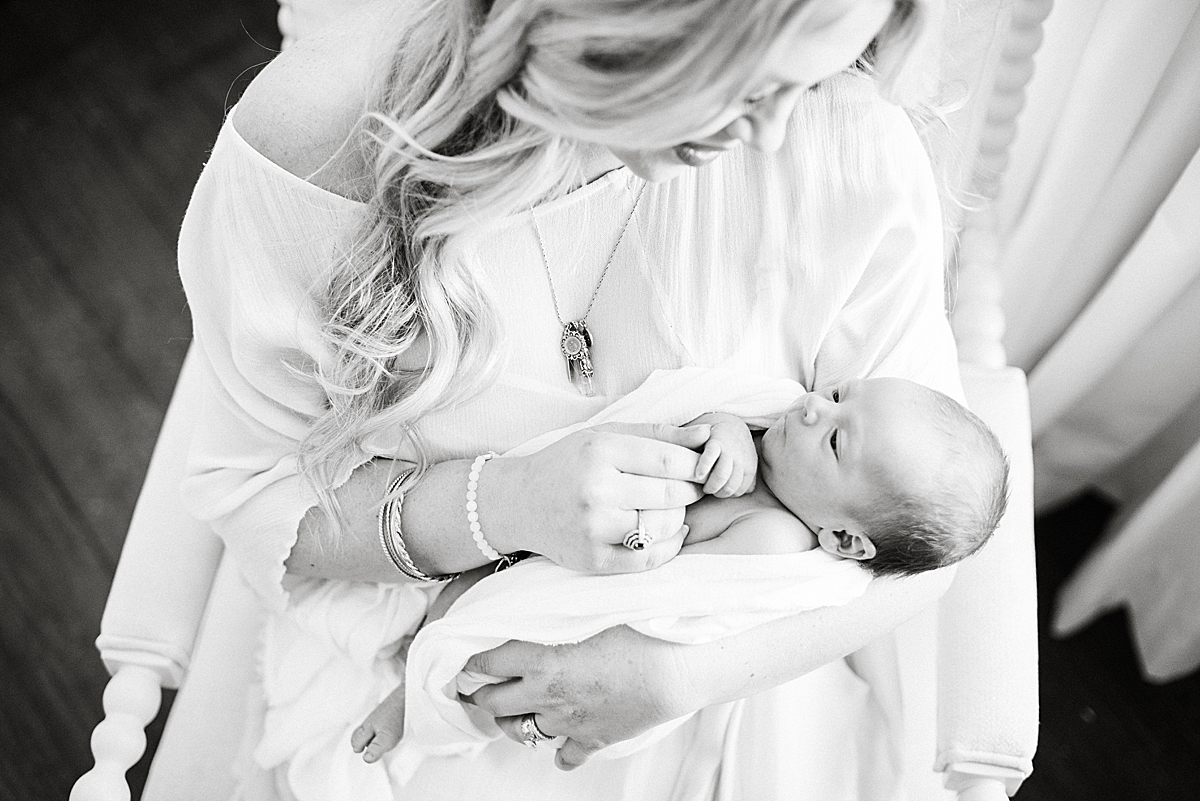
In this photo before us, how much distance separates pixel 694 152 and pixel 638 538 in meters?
0.39

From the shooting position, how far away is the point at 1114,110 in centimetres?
151

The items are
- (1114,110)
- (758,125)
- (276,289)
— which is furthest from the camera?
(1114,110)

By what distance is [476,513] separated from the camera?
109 centimetres

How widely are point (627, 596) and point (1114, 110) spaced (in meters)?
1.10

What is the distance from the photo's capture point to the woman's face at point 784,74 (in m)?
0.75

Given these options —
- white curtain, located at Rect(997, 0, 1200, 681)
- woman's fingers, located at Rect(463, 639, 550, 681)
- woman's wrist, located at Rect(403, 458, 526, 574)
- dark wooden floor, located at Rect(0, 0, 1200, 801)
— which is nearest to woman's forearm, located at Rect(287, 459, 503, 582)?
woman's wrist, located at Rect(403, 458, 526, 574)

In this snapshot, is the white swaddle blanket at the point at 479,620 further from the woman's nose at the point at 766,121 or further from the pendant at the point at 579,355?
the woman's nose at the point at 766,121

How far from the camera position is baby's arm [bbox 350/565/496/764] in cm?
114

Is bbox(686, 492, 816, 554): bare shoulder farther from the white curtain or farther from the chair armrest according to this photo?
the white curtain

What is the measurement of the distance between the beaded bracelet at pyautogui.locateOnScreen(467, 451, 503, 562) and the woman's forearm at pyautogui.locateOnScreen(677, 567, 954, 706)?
0.24 m

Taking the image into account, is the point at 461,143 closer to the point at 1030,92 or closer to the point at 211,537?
the point at 211,537

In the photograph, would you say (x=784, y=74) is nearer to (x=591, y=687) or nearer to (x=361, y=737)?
(x=591, y=687)

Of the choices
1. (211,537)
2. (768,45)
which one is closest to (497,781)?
(211,537)

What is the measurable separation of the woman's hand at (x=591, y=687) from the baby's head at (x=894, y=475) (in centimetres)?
23
